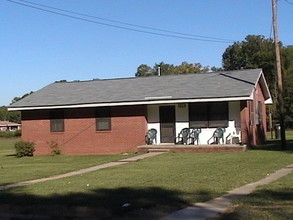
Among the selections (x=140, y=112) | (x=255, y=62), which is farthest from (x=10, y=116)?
(x=140, y=112)

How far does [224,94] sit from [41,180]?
12.5 metres

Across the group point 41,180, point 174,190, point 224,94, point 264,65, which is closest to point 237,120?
point 224,94

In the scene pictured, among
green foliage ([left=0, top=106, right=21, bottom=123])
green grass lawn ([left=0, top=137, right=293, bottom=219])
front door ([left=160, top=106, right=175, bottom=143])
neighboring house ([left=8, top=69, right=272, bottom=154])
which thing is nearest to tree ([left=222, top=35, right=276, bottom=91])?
neighboring house ([left=8, top=69, right=272, bottom=154])

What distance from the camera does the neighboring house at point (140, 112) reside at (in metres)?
26.4

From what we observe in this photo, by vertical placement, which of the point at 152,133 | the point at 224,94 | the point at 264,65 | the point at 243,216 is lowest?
the point at 243,216

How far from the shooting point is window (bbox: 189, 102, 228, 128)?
2653 cm

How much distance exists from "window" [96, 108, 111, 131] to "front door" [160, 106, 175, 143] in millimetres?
3032

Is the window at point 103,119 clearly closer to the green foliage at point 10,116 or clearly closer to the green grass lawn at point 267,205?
the green grass lawn at point 267,205

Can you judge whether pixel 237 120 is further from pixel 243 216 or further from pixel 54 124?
pixel 243 216

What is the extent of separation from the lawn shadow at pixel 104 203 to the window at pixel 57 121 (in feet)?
55.8

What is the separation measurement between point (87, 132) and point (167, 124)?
4.70 metres

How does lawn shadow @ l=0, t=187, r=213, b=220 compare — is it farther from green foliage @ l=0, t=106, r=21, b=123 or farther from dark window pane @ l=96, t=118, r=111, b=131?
green foliage @ l=0, t=106, r=21, b=123

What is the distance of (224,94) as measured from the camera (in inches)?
1004

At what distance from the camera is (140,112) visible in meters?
27.6
